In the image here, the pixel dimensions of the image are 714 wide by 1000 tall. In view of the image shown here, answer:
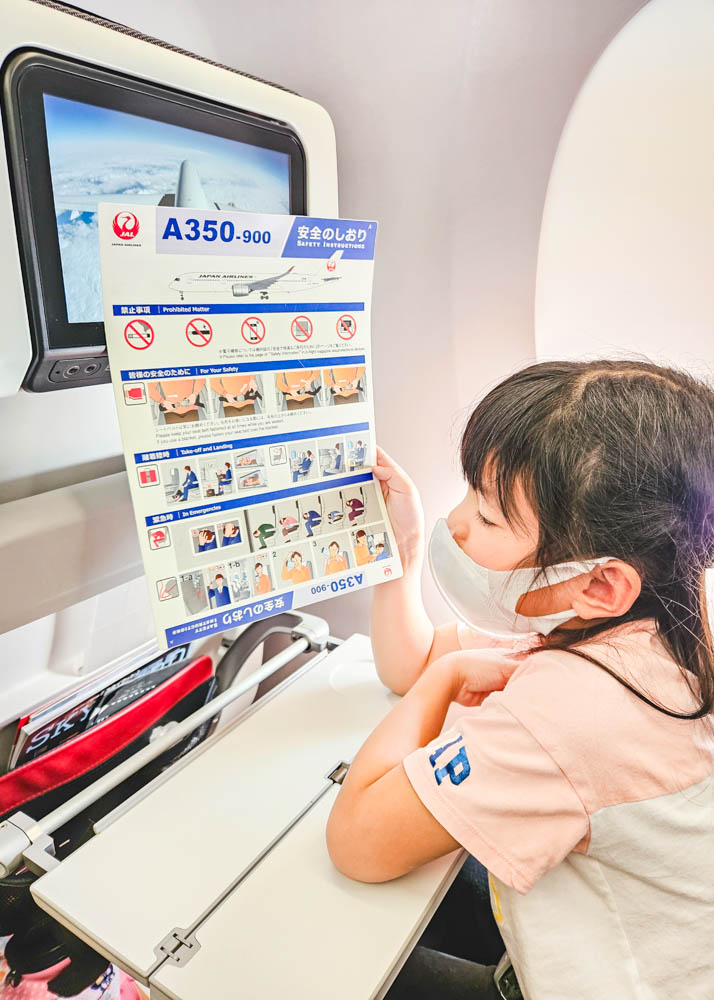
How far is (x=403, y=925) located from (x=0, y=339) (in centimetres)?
70

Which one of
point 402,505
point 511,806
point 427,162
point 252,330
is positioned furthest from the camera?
point 427,162

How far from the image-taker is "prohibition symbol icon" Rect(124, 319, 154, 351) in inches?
30.0

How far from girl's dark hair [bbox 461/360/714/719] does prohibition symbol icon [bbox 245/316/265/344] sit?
30 centimetres

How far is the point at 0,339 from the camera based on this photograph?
744mm

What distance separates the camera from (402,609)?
1.02m

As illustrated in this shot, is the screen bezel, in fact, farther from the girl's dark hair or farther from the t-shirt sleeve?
the t-shirt sleeve

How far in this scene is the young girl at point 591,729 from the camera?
0.64 m

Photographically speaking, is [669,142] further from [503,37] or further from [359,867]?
[359,867]

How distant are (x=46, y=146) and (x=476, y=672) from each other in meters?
0.73

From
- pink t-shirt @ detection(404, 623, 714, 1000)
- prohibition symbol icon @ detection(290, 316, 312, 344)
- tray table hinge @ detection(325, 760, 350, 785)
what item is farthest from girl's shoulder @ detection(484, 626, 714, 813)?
prohibition symbol icon @ detection(290, 316, 312, 344)

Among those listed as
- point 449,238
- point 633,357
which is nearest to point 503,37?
point 449,238

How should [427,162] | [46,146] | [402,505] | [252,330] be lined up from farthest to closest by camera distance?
1. [427,162]
2. [402,505]
3. [252,330]
4. [46,146]

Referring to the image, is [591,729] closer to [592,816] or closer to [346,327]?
[592,816]

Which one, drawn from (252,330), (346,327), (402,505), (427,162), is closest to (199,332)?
(252,330)
